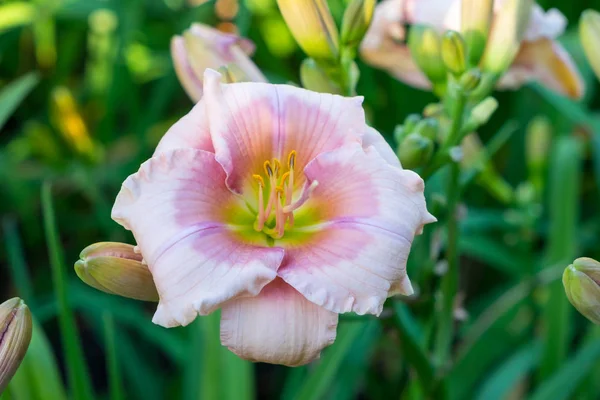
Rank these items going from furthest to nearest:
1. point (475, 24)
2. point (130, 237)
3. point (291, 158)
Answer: point (130, 237) < point (475, 24) < point (291, 158)

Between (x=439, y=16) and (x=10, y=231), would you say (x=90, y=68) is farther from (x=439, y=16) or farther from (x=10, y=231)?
(x=439, y=16)

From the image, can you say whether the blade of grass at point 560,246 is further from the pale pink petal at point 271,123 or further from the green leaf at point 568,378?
the pale pink petal at point 271,123

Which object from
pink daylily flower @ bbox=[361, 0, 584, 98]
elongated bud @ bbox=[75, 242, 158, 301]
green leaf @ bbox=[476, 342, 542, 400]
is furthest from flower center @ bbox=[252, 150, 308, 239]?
green leaf @ bbox=[476, 342, 542, 400]

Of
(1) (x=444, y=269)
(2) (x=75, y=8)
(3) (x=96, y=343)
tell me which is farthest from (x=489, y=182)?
(2) (x=75, y=8)

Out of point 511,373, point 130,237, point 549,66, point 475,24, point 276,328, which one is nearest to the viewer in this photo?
point 276,328

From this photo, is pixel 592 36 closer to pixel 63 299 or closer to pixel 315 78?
pixel 315 78

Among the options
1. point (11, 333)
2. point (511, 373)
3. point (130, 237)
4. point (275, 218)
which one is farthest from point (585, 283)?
point (130, 237)
